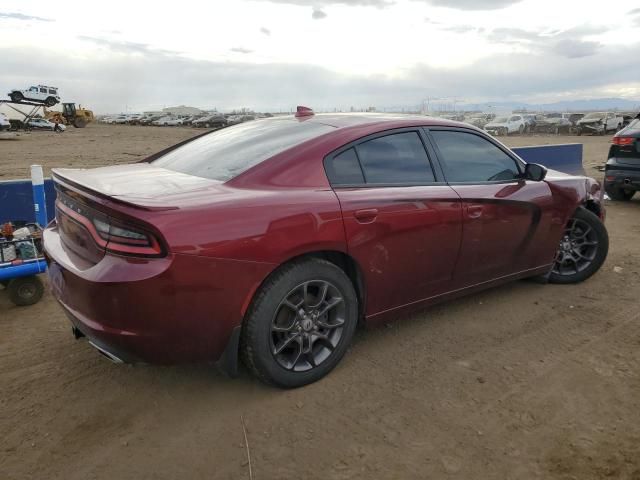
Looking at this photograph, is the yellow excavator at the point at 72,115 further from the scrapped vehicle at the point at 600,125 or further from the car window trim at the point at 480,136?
the car window trim at the point at 480,136

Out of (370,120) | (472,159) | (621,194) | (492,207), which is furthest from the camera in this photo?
(621,194)

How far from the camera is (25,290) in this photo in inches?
167

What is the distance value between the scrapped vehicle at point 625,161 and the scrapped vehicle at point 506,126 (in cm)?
2983

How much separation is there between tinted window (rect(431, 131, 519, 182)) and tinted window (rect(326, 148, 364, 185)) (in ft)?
2.54

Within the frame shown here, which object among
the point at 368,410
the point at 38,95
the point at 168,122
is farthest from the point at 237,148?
the point at 168,122

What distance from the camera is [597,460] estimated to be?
2377mm

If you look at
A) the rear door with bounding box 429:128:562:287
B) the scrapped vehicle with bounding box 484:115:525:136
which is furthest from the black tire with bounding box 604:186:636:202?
the scrapped vehicle with bounding box 484:115:525:136

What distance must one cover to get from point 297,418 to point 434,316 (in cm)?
166

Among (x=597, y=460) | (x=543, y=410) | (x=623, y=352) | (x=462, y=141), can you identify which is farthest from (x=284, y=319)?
(x=623, y=352)

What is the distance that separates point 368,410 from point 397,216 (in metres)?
1.15

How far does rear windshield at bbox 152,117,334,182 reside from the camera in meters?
3.05

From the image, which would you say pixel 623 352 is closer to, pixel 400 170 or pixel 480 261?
pixel 480 261

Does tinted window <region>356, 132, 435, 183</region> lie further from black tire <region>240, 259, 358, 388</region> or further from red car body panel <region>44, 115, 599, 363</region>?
black tire <region>240, 259, 358, 388</region>

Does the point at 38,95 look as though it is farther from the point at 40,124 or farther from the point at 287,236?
the point at 287,236
